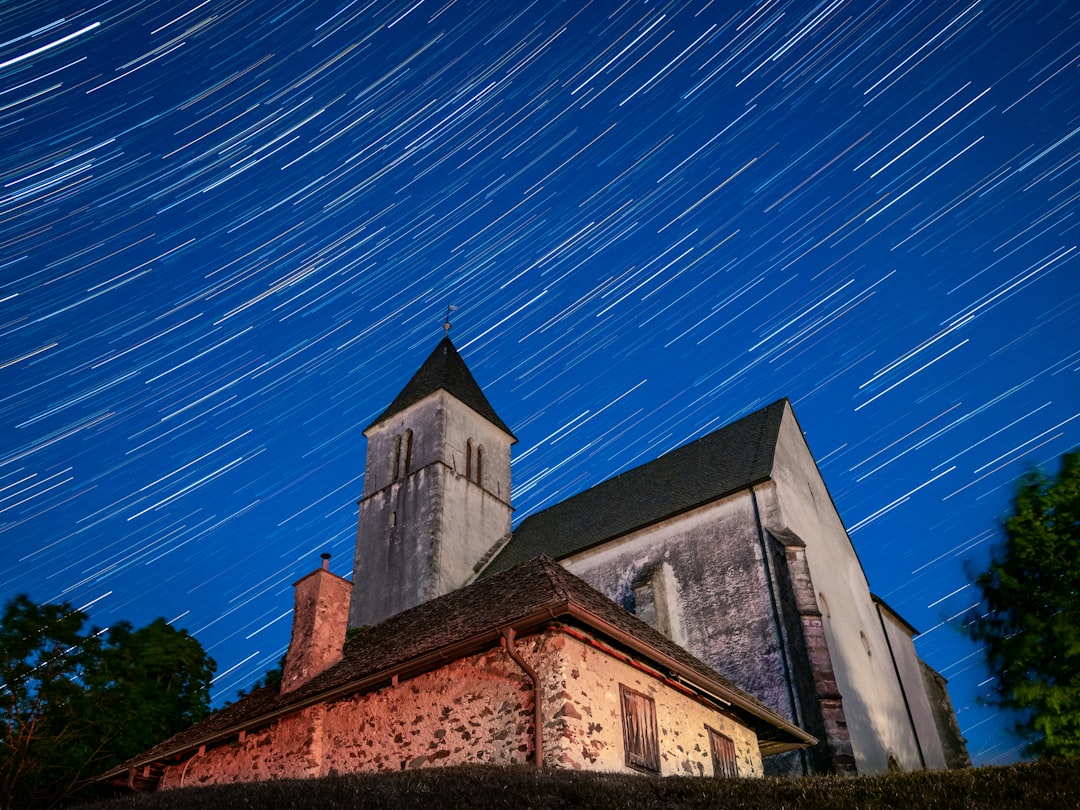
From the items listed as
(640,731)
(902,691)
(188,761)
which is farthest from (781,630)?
(188,761)

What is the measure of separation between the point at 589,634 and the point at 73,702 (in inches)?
690

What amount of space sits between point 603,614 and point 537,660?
134 centimetres

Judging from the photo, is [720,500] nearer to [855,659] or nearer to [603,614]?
[855,659]

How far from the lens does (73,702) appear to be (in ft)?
73.5

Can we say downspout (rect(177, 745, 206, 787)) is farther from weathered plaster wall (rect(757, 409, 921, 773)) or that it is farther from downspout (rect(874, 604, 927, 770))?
downspout (rect(874, 604, 927, 770))

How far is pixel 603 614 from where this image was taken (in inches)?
501

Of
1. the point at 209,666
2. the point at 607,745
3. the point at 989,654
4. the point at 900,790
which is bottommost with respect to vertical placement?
the point at 900,790

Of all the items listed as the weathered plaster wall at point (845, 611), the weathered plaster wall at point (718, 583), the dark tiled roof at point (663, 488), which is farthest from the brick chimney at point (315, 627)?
the weathered plaster wall at point (845, 611)

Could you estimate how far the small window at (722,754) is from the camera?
14055 millimetres

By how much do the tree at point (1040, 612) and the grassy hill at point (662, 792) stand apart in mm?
12204

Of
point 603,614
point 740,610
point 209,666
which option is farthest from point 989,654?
point 209,666

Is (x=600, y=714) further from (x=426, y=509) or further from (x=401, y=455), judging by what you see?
(x=401, y=455)

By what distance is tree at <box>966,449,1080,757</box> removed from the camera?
63.4ft

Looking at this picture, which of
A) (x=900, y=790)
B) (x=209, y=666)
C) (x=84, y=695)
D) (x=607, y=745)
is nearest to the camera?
(x=900, y=790)
